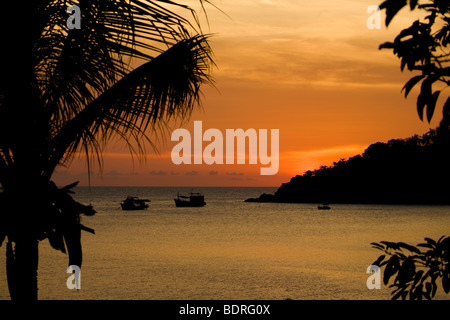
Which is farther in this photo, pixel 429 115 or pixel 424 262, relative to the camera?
pixel 424 262

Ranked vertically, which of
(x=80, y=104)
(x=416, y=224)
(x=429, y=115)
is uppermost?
(x=80, y=104)

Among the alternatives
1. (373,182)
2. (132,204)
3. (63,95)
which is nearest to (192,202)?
(132,204)

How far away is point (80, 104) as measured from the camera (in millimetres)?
3510

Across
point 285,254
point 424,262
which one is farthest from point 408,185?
point 424,262

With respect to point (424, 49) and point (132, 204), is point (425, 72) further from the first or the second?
point (132, 204)

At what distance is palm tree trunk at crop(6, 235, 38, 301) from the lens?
271 cm

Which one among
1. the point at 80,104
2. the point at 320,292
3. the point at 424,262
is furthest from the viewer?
the point at 320,292

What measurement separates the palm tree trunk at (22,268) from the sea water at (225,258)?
25.5 meters

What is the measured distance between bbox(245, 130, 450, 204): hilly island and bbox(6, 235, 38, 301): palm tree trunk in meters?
95.0

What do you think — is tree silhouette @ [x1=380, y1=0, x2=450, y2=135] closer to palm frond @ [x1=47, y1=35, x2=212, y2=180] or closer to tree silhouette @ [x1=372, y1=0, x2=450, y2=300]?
tree silhouette @ [x1=372, y1=0, x2=450, y2=300]

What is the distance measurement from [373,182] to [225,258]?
270 ft

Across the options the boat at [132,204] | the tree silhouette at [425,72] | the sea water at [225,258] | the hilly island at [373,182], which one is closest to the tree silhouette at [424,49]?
the tree silhouette at [425,72]
